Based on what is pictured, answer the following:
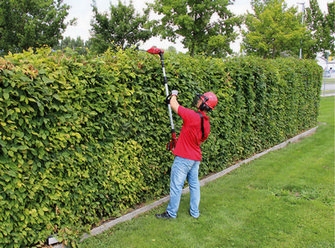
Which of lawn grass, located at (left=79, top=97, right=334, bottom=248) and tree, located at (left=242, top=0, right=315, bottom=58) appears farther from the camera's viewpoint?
tree, located at (left=242, top=0, right=315, bottom=58)

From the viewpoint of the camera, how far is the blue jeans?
15.9 feet

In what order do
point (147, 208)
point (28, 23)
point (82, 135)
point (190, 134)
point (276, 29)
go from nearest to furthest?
point (82, 135), point (190, 134), point (147, 208), point (28, 23), point (276, 29)

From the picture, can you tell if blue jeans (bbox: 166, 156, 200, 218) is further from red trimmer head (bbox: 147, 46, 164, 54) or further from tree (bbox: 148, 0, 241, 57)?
tree (bbox: 148, 0, 241, 57)

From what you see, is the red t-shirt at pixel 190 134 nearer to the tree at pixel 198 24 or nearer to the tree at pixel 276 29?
the tree at pixel 198 24

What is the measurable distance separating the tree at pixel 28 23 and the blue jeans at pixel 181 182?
1905cm

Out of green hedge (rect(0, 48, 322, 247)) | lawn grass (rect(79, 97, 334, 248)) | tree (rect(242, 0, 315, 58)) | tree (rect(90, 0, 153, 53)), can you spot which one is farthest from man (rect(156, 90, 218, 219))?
tree (rect(90, 0, 153, 53))

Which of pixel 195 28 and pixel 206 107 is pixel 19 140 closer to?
pixel 206 107

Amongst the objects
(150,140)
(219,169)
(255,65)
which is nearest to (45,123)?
(150,140)

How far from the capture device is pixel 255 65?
8336mm

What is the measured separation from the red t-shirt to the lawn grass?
3.39ft

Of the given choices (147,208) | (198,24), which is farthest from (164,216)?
(198,24)

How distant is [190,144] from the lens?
4.79 meters

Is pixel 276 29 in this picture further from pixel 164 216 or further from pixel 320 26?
pixel 164 216

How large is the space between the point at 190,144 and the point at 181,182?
1.93 feet
